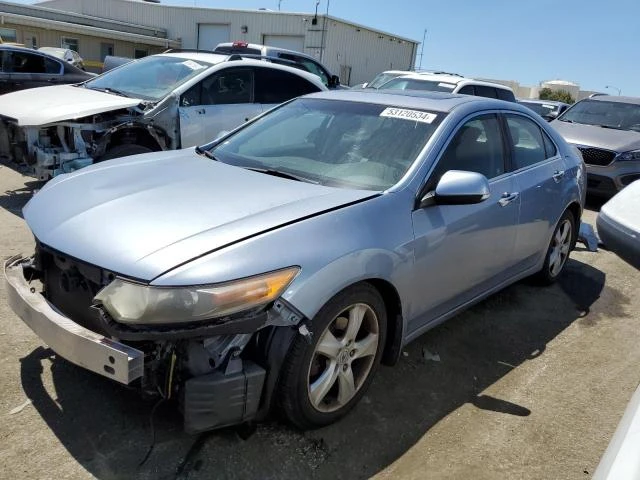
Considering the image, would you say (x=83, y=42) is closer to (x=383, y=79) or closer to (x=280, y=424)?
(x=383, y=79)

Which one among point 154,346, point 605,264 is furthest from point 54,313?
point 605,264

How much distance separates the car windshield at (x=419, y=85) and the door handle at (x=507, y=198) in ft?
22.2

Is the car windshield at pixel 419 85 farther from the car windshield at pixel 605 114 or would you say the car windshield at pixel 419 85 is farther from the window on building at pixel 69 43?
the window on building at pixel 69 43

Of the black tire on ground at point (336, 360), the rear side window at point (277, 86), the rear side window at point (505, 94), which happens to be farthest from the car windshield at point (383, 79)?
the black tire on ground at point (336, 360)

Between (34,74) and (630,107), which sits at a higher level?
(630,107)

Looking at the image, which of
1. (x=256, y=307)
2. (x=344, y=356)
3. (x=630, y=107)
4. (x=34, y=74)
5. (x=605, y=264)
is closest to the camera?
(x=256, y=307)

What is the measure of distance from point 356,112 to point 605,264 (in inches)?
151

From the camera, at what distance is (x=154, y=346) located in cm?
226

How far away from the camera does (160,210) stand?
2.61 meters

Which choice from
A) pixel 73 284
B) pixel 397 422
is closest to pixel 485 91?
pixel 397 422

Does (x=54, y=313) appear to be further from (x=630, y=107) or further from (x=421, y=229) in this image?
(x=630, y=107)

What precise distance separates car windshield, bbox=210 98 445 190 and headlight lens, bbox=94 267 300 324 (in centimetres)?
104

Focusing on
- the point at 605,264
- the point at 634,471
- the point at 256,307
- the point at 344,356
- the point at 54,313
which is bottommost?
the point at 605,264

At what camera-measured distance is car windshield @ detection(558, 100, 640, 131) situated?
31.8 ft
